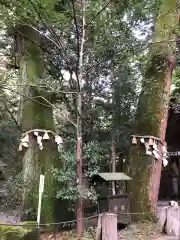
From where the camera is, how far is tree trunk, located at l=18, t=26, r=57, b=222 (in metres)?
7.19

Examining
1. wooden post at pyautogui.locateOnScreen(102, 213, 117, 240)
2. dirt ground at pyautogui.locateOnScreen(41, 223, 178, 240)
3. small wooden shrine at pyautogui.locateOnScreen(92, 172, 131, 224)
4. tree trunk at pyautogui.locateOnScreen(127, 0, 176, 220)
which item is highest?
tree trunk at pyautogui.locateOnScreen(127, 0, 176, 220)

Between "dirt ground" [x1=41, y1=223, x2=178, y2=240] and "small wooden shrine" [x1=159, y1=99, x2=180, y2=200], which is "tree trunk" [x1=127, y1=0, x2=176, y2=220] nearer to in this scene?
"dirt ground" [x1=41, y1=223, x2=178, y2=240]

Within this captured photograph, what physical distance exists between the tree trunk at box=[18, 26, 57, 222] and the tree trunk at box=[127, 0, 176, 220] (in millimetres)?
2095

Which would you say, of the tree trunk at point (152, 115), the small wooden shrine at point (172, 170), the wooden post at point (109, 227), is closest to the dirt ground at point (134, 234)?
the tree trunk at point (152, 115)

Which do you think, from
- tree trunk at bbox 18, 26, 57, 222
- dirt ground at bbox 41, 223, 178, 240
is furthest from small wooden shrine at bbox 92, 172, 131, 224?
tree trunk at bbox 18, 26, 57, 222

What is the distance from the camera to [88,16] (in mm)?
7391

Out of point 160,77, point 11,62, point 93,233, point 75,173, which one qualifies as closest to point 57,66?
point 11,62

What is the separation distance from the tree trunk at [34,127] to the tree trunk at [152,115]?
6.87ft

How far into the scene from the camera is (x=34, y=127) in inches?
304

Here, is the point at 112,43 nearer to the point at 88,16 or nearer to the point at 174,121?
the point at 88,16

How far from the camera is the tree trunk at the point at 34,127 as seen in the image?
7188mm

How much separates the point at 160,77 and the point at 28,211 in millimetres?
4794

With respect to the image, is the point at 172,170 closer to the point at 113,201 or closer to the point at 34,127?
the point at 113,201

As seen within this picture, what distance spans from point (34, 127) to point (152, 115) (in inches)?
121
